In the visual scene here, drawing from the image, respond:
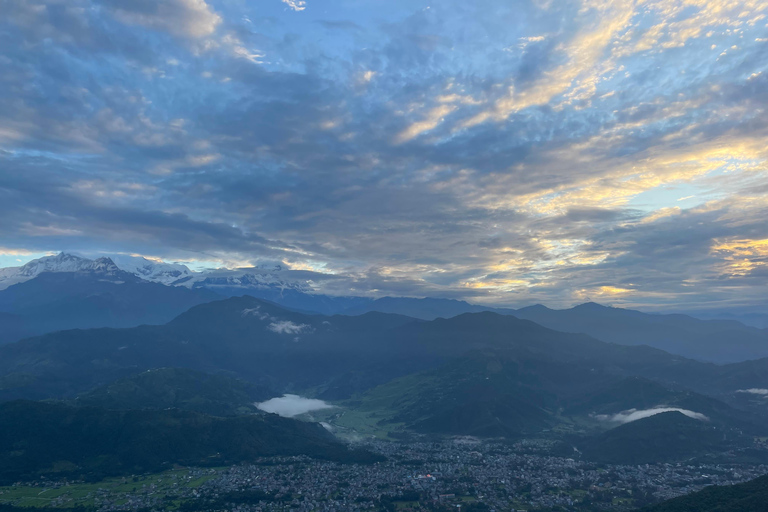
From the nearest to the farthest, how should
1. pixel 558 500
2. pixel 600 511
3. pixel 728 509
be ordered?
pixel 728 509
pixel 600 511
pixel 558 500

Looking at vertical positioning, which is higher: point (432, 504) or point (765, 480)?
point (765, 480)

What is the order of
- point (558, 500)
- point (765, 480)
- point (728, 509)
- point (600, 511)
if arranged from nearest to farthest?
point (728, 509) < point (765, 480) < point (600, 511) < point (558, 500)

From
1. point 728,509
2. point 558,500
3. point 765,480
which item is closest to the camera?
point 728,509

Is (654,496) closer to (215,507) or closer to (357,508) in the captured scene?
(357,508)

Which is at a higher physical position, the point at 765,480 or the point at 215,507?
the point at 765,480

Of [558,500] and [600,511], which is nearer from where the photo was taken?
[600,511]

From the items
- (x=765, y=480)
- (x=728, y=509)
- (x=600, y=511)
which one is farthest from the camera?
(x=600, y=511)

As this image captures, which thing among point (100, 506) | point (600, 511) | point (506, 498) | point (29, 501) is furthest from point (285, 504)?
point (600, 511)

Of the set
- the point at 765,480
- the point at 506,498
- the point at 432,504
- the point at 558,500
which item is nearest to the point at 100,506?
the point at 432,504

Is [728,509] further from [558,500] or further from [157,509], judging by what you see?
[157,509]
